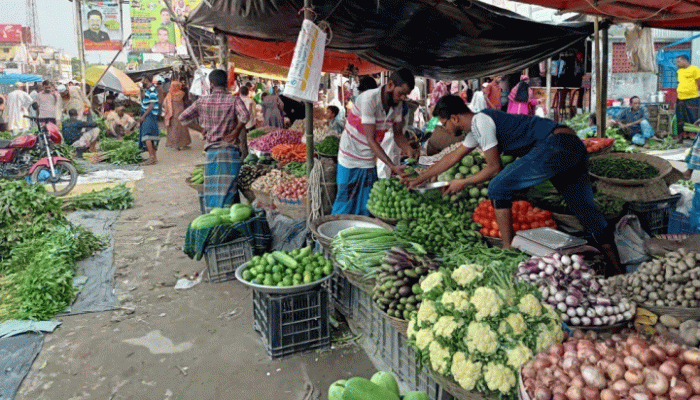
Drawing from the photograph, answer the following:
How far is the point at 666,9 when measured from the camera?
18.3 feet

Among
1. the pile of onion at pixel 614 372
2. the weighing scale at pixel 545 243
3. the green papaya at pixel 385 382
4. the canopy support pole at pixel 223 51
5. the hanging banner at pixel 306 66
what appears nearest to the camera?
the pile of onion at pixel 614 372

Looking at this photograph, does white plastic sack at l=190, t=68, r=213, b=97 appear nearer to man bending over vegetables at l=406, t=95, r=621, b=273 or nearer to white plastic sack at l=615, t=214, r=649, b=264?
man bending over vegetables at l=406, t=95, r=621, b=273

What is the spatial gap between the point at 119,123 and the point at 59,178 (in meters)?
8.63

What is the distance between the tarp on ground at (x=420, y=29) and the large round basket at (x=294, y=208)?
1.92 m

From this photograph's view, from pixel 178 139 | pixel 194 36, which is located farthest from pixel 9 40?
pixel 194 36

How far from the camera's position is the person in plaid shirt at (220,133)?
Result: 237 inches

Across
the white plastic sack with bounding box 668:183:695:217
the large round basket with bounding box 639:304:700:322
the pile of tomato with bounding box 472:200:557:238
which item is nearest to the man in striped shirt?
the pile of tomato with bounding box 472:200:557:238

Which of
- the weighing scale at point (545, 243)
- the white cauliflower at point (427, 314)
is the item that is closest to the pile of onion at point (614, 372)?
the white cauliflower at point (427, 314)

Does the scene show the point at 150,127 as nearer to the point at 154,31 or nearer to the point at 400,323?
the point at 400,323

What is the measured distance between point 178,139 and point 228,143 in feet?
34.0

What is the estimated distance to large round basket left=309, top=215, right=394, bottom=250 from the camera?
15.0 feet

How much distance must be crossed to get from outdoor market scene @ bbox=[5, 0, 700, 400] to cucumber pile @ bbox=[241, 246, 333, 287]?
0.02m

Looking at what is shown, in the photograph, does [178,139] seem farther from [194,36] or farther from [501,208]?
[501,208]

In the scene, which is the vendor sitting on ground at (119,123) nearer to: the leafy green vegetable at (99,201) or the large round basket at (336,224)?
the leafy green vegetable at (99,201)
